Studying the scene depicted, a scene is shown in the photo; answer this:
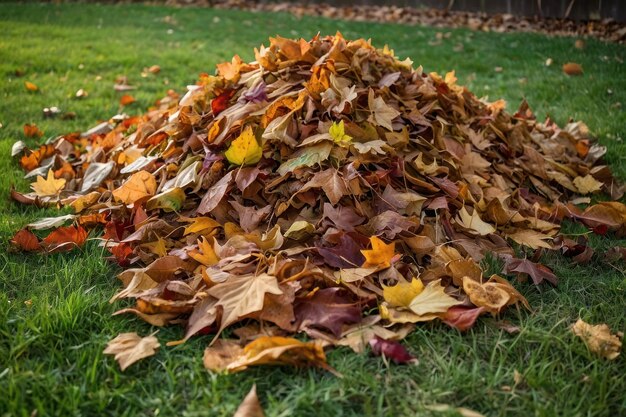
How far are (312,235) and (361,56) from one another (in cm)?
103

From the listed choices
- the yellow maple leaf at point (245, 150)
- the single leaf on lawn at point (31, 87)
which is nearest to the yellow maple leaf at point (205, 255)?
the yellow maple leaf at point (245, 150)

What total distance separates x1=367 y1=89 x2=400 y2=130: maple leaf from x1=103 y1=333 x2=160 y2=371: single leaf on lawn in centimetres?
132

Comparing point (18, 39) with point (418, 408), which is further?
point (18, 39)

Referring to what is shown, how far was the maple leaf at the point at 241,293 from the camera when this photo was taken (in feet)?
5.57

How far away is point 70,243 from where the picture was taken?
229 cm

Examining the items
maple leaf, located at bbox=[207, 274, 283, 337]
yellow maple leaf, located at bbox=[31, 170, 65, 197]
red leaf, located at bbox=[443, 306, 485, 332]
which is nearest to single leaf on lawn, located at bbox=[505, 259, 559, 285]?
red leaf, located at bbox=[443, 306, 485, 332]

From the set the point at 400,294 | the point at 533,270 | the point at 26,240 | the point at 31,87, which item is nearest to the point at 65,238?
the point at 26,240

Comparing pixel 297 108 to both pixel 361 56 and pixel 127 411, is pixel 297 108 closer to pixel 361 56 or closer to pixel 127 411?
pixel 361 56

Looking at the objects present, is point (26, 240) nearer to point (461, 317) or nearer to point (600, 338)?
point (461, 317)

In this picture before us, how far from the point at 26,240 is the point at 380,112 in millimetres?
1591

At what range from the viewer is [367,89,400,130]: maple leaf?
7.98 ft

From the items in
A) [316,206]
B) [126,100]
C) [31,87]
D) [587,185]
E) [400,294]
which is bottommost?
[587,185]

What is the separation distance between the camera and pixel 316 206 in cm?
225

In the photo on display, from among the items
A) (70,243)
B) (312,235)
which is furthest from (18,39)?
(312,235)
